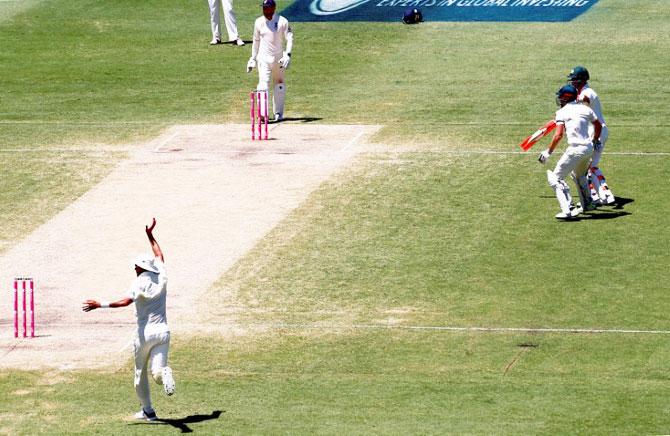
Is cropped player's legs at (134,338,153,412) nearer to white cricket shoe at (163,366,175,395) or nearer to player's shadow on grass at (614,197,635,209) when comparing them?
white cricket shoe at (163,366,175,395)

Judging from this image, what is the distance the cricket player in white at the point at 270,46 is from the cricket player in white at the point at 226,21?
22.5 feet

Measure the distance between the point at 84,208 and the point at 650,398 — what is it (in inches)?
477

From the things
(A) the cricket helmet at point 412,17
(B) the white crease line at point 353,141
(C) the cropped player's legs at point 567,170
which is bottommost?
(B) the white crease line at point 353,141

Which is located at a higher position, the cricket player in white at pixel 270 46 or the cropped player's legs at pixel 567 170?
the cricket player in white at pixel 270 46

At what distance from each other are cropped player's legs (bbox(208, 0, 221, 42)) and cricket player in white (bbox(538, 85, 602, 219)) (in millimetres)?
15400

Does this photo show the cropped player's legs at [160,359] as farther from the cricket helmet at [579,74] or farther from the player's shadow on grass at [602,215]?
the cricket helmet at [579,74]

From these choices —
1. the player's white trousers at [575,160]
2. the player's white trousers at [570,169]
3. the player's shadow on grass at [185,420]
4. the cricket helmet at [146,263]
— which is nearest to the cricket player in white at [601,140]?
the player's white trousers at [570,169]

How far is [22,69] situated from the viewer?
129ft

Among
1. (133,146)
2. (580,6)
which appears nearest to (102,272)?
(133,146)

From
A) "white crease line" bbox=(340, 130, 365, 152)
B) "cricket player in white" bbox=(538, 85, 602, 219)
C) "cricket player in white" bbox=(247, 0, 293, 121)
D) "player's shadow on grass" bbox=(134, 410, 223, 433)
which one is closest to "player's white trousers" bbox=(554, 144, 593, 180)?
"cricket player in white" bbox=(538, 85, 602, 219)

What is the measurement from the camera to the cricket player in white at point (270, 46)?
33.1 m

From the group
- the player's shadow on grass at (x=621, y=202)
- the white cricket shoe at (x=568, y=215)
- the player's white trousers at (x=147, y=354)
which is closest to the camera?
the player's white trousers at (x=147, y=354)

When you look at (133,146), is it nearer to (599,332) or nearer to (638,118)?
(638,118)

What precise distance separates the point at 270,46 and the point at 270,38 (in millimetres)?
165
